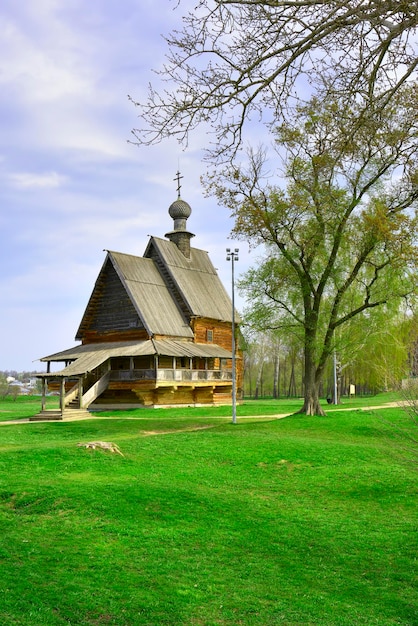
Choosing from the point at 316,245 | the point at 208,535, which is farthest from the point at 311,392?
the point at 208,535

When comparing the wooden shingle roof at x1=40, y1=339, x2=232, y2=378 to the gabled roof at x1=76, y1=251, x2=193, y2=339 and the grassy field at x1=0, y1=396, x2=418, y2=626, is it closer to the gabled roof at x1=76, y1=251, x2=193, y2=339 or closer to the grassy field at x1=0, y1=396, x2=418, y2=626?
the gabled roof at x1=76, y1=251, x2=193, y2=339

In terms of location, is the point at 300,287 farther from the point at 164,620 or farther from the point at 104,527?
the point at 164,620

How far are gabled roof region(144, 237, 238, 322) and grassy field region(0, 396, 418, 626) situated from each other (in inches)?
963

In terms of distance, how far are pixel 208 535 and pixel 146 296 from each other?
31.3 meters

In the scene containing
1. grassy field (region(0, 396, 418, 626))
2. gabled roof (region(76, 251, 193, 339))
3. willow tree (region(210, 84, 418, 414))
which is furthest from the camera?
gabled roof (region(76, 251, 193, 339))

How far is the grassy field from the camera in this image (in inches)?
344

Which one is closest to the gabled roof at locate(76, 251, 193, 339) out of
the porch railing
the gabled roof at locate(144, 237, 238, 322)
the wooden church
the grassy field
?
the wooden church

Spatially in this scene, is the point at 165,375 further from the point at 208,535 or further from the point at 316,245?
the point at 208,535

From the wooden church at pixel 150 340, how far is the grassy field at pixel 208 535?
57.0ft

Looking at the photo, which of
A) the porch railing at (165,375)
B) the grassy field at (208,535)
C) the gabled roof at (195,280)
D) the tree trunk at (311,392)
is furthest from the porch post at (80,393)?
the grassy field at (208,535)

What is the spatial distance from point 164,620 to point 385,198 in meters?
23.9

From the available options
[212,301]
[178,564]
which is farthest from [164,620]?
[212,301]

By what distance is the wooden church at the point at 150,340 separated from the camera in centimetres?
3822

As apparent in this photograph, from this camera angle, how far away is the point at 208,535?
468 inches
